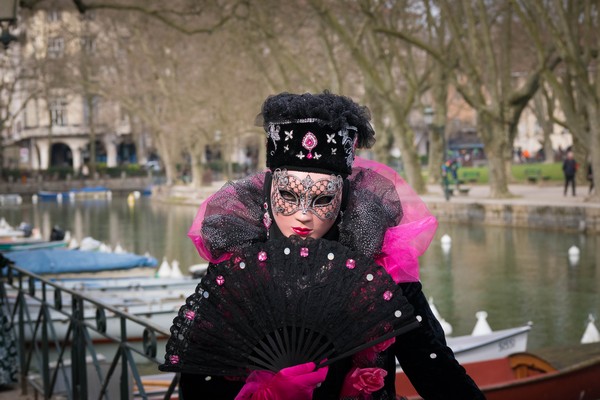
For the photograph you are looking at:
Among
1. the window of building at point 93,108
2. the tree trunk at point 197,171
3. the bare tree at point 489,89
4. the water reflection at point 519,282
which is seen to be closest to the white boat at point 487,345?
the water reflection at point 519,282

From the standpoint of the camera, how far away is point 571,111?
31281 mm

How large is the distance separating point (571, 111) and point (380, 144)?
38.3 ft

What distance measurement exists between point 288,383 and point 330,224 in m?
0.61

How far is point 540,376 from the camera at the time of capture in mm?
7898

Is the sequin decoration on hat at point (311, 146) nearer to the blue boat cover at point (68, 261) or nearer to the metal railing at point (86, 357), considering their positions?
the metal railing at point (86, 357)

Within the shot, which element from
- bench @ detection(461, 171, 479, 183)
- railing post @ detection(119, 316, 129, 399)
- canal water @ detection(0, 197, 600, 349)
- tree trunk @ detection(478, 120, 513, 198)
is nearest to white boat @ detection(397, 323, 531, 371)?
canal water @ detection(0, 197, 600, 349)

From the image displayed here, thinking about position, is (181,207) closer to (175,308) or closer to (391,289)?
(175,308)

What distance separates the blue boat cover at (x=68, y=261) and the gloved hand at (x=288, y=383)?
555 inches

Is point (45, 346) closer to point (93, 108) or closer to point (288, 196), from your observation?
point (288, 196)

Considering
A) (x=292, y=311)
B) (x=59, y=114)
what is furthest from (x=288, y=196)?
(x=59, y=114)

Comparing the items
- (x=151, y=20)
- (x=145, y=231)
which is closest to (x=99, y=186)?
(x=151, y=20)

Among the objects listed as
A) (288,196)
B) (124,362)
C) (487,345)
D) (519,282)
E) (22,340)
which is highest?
(288,196)

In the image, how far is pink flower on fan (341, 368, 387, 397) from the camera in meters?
2.89

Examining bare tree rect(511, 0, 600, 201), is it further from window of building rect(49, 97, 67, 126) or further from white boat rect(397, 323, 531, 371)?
window of building rect(49, 97, 67, 126)
